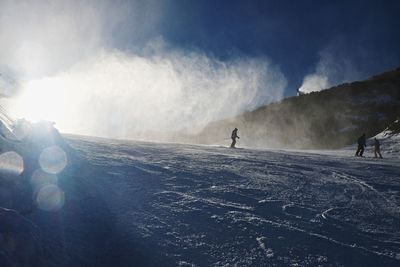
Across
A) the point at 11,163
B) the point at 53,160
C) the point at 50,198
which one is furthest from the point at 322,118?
the point at 11,163

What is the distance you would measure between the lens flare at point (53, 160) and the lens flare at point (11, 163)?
83 cm

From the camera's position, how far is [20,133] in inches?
368

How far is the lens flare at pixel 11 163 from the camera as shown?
231 inches

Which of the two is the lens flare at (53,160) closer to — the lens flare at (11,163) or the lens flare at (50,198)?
the lens flare at (11,163)

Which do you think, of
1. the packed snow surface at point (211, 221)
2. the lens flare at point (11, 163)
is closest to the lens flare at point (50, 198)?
the packed snow surface at point (211, 221)

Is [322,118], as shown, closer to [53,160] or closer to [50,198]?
[53,160]

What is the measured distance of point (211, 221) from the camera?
22.3 ft

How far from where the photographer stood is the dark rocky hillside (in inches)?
2146

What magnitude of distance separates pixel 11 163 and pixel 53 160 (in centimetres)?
257

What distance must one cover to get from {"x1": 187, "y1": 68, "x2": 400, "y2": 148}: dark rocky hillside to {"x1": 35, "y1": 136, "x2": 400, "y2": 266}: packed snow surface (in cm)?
4038

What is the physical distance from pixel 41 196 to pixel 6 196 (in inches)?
35.2

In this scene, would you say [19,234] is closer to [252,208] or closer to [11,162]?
[11,162]

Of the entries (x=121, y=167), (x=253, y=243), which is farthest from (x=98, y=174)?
(x=253, y=243)

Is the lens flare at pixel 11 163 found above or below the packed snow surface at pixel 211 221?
above
